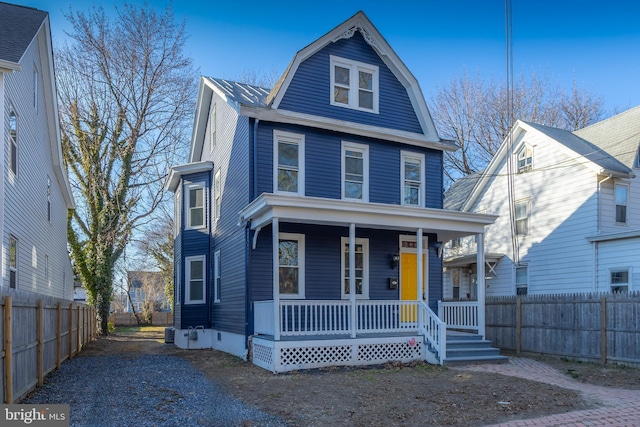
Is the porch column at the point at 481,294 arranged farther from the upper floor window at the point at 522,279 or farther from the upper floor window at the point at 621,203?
the upper floor window at the point at 621,203

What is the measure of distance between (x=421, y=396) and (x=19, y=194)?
9108 mm

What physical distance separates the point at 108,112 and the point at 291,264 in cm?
1425

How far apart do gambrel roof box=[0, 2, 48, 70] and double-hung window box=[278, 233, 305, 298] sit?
21.5 feet

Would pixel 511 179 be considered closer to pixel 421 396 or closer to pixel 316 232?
pixel 316 232

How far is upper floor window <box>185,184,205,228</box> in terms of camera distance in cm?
1686

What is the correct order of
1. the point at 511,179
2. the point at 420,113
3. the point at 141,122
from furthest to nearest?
the point at 141,122
the point at 511,179
the point at 420,113

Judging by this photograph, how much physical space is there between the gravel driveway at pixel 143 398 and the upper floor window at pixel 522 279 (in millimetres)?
12571

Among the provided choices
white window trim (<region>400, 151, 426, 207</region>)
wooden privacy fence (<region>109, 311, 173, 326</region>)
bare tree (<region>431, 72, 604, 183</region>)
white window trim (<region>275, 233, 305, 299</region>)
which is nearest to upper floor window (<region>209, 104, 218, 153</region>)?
white window trim (<region>275, 233, 305, 299</region>)

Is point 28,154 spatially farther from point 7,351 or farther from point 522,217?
point 522,217

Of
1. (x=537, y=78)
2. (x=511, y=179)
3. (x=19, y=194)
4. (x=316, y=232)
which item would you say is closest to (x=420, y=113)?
(x=316, y=232)

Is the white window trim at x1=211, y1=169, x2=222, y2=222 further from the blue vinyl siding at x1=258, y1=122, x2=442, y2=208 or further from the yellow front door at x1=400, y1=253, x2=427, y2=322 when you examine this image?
the yellow front door at x1=400, y1=253, x2=427, y2=322

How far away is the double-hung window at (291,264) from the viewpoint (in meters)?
12.5

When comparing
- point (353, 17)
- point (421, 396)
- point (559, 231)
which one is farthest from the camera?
point (559, 231)

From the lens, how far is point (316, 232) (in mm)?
12875
